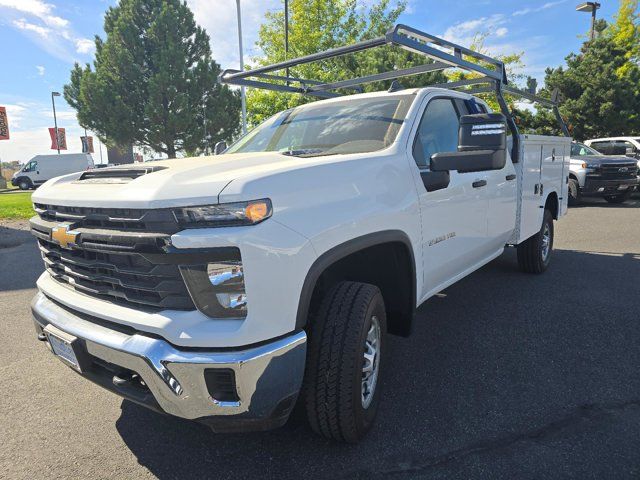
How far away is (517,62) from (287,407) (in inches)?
931

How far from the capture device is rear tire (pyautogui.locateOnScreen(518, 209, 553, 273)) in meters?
5.34

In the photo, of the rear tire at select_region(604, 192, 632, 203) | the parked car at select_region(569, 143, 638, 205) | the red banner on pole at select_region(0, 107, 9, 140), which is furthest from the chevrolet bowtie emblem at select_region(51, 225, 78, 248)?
the red banner on pole at select_region(0, 107, 9, 140)

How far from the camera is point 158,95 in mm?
24453

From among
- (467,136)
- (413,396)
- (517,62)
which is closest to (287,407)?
(413,396)

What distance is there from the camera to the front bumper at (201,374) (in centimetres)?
177

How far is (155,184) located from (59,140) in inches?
1831

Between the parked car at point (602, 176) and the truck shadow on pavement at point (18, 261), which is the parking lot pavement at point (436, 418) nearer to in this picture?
the truck shadow on pavement at point (18, 261)

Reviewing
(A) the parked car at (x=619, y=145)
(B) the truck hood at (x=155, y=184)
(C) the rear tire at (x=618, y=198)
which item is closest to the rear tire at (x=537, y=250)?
(B) the truck hood at (x=155, y=184)

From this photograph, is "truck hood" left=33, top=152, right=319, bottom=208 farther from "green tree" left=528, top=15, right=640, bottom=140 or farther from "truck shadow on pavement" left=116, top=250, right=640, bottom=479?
"green tree" left=528, top=15, right=640, bottom=140

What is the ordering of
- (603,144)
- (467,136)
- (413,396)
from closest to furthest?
(467,136), (413,396), (603,144)

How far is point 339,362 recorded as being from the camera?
2145mm

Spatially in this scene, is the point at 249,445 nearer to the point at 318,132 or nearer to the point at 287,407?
the point at 287,407

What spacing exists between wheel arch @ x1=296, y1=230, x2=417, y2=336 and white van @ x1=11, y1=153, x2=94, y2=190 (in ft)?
115

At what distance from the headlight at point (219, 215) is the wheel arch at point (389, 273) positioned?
0.74 m
